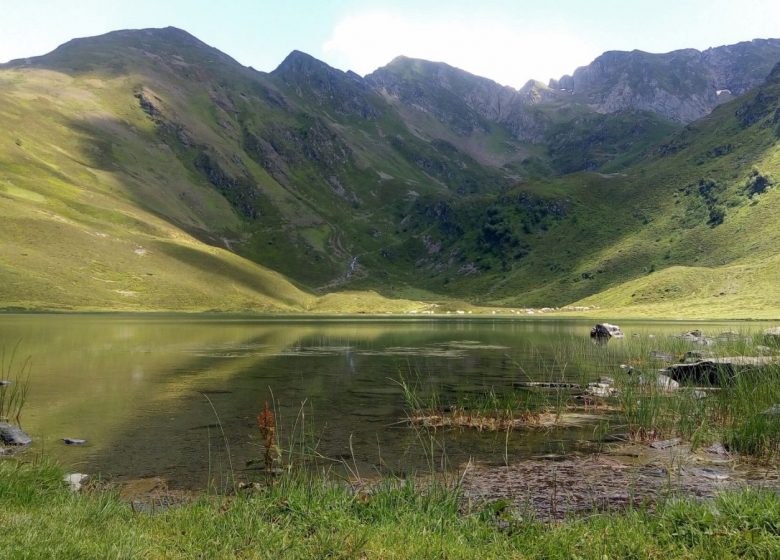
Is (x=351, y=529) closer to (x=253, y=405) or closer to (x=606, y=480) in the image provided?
(x=606, y=480)

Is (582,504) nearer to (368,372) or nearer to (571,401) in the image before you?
(571,401)

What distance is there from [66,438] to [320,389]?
53.8 ft

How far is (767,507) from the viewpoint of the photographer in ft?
36.7

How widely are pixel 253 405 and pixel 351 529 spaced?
20.7 m

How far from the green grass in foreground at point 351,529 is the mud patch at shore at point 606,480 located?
193cm

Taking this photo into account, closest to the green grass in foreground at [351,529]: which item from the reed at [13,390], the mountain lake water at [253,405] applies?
the mountain lake water at [253,405]

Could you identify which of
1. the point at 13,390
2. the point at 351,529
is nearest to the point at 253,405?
the point at 13,390

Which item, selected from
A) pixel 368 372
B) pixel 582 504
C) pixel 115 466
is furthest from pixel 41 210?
Result: pixel 582 504

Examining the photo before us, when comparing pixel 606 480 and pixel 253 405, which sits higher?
pixel 606 480

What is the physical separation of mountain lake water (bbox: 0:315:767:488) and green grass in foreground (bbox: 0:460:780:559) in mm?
2885

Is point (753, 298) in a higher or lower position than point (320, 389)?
lower

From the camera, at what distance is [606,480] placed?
664 inches

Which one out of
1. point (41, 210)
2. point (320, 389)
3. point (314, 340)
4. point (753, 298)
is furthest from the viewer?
point (41, 210)

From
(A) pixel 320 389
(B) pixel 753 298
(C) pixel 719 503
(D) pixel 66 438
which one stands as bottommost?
(B) pixel 753 298
